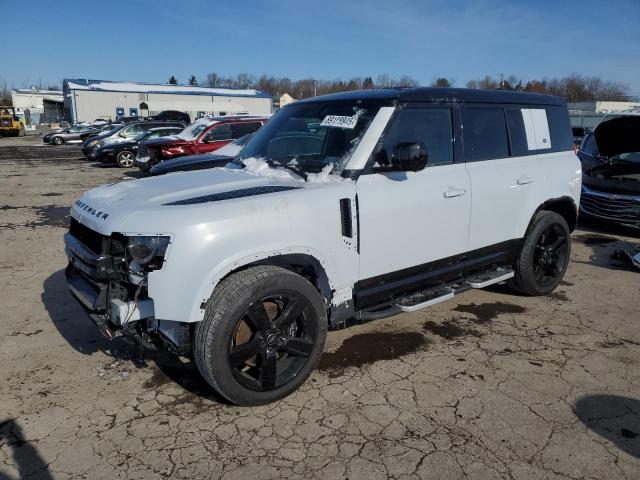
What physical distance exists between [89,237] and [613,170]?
870 cm

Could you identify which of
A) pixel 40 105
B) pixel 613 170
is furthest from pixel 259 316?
pixel 40 105

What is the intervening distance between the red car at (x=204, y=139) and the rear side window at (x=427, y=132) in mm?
9856

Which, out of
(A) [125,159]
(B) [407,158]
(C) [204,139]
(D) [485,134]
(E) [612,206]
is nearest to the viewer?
(B) [407,158]

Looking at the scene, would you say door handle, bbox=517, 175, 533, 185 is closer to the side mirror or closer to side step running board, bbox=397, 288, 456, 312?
side step running board, bbox=397, 288, 456, 312

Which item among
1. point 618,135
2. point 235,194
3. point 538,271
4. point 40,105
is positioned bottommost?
point 538,271

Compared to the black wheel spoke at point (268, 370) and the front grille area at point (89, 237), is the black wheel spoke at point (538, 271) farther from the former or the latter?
the front grille area at point (89, 237)

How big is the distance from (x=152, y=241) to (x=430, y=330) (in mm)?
2622

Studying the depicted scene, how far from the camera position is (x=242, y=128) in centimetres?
1344

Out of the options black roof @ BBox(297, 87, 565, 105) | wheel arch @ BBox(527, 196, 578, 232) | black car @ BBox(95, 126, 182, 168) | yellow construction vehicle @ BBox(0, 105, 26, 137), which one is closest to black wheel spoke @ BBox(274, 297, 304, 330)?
black roof @ BBox(297, 87, 565, 105)

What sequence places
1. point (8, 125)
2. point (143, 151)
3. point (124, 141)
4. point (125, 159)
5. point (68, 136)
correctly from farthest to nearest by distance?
A: point (8, 125), point (68, 136), point (124, 141), point (125, 159), point (143, 151)

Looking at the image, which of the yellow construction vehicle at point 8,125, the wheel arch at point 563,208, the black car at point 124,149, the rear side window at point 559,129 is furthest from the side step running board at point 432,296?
the yellow construction vehicle at point 8,125

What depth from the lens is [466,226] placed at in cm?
405

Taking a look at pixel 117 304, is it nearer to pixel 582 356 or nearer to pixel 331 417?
pixel 331 417

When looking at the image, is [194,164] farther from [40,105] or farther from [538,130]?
[40,105]
